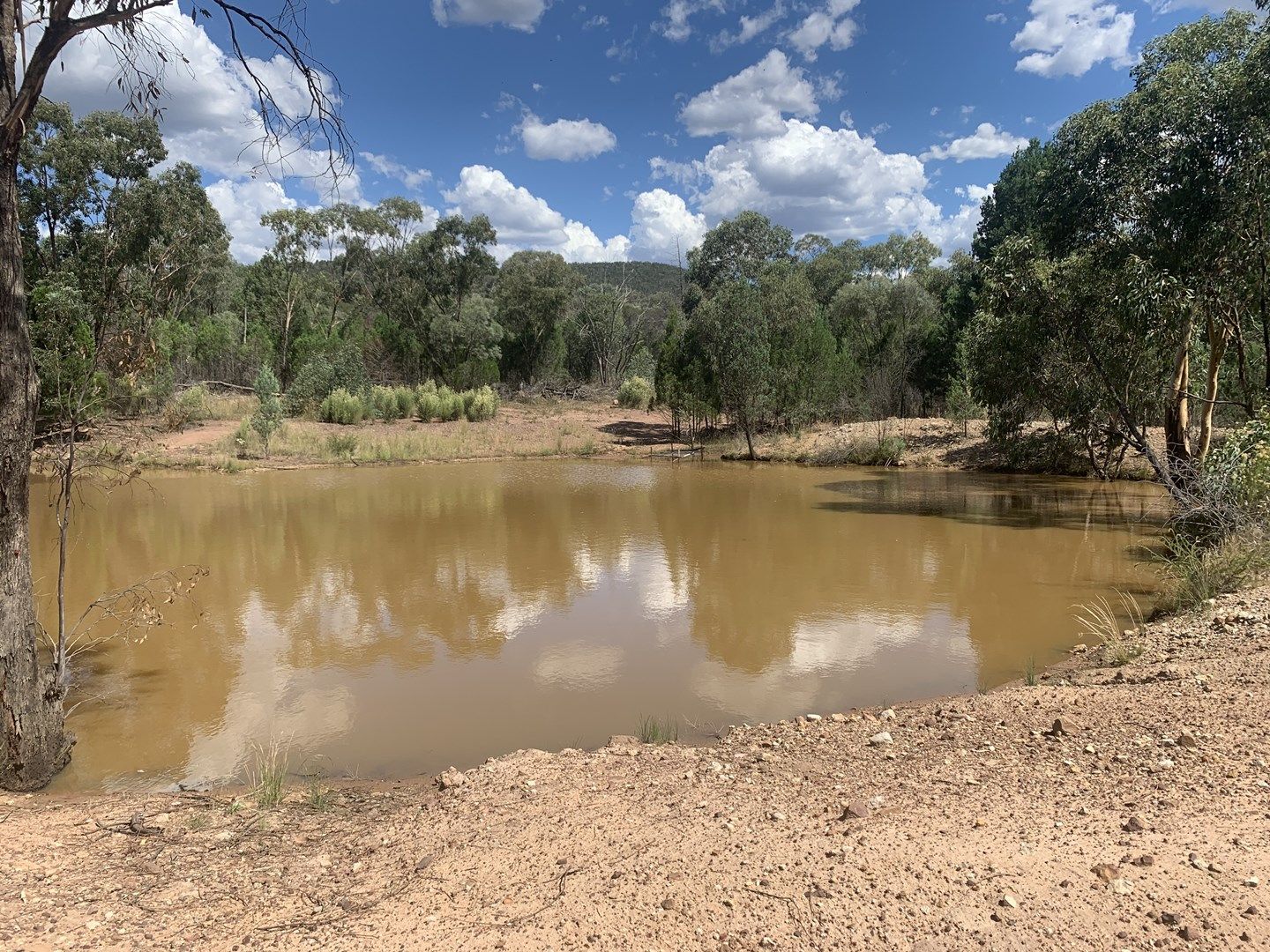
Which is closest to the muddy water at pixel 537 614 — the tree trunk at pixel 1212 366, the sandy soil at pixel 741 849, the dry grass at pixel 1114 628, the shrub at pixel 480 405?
the dry grass at pixel 1114 628

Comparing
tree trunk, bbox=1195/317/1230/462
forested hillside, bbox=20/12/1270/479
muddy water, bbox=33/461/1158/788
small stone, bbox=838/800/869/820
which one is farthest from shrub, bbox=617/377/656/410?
small stone, bbox=838/800/869/820

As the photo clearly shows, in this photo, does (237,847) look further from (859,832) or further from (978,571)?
(978,571)

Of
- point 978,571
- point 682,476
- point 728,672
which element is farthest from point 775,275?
point 728,672

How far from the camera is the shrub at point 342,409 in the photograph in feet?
94.6

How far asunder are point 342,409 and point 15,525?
85.9 feet

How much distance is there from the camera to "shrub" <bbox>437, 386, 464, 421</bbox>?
3138 centimetres

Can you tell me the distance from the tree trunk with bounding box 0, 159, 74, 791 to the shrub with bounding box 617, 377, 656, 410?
111 feet

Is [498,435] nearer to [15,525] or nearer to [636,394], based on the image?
[636,394]

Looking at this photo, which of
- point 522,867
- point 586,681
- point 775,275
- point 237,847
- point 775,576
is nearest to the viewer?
point 522,867

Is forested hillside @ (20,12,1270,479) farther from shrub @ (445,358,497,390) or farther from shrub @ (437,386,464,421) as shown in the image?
shrub @ (437,386,464,421)

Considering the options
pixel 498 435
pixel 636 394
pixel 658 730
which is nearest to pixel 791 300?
pixel 636 394

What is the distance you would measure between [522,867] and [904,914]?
147 centimetres

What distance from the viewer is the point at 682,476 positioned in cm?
2273

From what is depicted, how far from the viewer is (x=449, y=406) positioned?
103 ft
